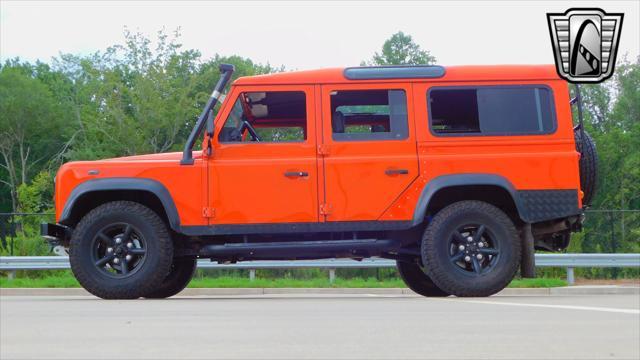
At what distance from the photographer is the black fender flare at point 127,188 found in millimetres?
5293

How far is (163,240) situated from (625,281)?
1629 cm

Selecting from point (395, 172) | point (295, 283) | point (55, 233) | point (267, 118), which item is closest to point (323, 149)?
point (395, 172)

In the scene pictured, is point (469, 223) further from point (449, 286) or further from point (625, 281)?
point (625, 281)

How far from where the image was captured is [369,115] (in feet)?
17.9

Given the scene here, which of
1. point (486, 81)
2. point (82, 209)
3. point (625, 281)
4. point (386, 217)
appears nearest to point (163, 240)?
point (82, 209)

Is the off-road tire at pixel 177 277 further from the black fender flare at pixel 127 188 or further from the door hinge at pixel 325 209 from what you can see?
the door hinge at pixel 325 209

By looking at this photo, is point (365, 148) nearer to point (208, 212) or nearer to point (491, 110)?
point (491, 110)

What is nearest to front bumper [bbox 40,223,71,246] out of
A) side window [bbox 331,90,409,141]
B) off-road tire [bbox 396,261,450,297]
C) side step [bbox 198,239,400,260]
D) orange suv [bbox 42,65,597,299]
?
orange suv [bbox 42,65,597,299]

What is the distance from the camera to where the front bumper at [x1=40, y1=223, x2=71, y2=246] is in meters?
5.83

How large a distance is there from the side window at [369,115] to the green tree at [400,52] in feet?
157

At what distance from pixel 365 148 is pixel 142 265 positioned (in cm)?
153

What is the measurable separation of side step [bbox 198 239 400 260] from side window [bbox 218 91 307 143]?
0.68 m

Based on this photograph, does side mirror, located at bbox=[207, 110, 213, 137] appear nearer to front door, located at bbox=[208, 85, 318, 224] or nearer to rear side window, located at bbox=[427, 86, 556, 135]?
front door, located at bbox=[208, 85, 318, 224]

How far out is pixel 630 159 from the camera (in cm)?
3077
